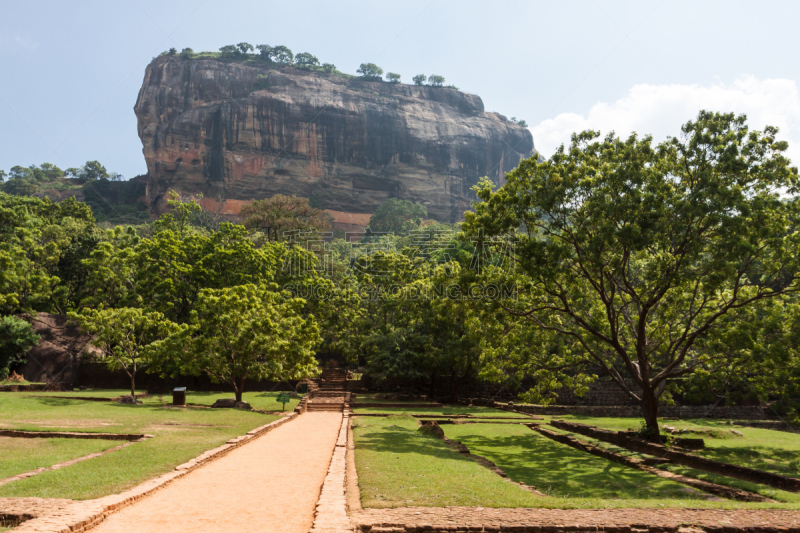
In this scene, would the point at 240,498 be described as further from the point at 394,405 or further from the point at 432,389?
the point at 432,389

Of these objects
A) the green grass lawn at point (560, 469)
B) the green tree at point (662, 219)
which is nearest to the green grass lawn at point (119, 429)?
the green grass lawn at point (560, 469)

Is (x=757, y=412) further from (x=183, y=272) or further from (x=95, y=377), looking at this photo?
(x=95, y=377)

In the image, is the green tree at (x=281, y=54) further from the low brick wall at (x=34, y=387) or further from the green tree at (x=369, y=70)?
the low brick wall at (x=34, y=387)

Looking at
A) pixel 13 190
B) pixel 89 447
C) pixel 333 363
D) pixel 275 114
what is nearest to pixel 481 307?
pixel 89 447

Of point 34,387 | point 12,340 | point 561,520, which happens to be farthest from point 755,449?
point 12,340

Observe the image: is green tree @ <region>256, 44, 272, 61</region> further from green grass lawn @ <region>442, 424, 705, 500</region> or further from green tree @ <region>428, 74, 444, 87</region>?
green grass lawn @ <region>442, 424, 705, 500</region>

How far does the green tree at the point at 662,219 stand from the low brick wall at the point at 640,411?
10.6 metres

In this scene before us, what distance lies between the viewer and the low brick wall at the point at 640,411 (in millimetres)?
25656

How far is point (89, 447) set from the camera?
34.2 feet

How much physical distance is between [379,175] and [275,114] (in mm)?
20938

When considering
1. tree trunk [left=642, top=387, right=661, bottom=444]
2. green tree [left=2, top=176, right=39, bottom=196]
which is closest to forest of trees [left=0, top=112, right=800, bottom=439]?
tree trunk [left=642, top=387, right=661, bottom=444]

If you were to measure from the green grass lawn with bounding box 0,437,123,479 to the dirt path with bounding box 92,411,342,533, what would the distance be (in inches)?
99.5

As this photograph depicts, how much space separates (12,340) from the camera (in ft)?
82.0

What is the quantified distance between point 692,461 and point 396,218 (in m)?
70.5
